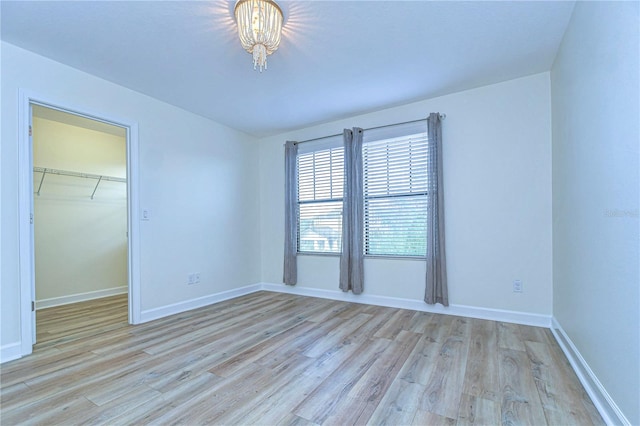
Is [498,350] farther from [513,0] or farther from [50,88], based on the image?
[50,88]

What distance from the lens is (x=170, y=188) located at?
11.2 feet

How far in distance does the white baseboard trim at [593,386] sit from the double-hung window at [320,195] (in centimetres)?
243

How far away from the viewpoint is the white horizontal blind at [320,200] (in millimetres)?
3980

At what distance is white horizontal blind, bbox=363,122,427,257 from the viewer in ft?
11.1

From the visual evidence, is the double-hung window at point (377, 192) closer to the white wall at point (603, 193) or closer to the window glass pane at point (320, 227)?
the window glass pane at point (320, 227)

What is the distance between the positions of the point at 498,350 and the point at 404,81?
2.53 metres

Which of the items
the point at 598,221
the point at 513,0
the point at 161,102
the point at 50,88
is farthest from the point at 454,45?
the point at 50,88

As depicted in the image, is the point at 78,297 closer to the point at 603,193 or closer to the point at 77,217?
the point at 77,217

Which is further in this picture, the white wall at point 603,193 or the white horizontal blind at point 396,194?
the white horizontal blind at point 396,194

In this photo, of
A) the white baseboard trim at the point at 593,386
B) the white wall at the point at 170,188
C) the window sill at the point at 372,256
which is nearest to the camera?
the white baseboard trim at the point at 593,386

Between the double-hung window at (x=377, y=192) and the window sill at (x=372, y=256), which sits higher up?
the double-hung window at (x=377, y=192)

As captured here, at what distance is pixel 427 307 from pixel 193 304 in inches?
111

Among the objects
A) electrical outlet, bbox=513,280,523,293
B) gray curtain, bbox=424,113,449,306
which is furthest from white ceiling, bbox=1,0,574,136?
electrical outlet, bbox=513,280,523,293

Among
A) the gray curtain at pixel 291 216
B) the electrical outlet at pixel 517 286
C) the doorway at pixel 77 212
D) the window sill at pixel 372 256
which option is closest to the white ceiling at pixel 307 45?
the gray curtain at pixel 291 216
